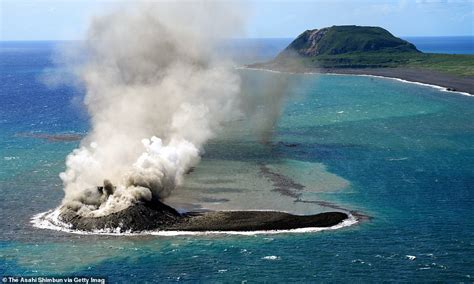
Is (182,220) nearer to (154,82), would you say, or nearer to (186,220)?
(186,220)

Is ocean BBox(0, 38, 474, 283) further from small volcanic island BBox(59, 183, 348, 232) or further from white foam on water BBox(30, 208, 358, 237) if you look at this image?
small volcanic island BBox(59, 183, 348, 232)

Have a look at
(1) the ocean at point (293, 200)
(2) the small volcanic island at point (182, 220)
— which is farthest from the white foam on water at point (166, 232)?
(1) the ocean at point (293, 200)

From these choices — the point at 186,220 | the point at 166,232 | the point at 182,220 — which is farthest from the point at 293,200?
the point at 166,232

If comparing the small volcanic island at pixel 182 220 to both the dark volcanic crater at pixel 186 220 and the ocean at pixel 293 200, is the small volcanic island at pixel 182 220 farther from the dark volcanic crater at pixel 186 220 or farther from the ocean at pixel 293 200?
the ocean at pixel 293 200

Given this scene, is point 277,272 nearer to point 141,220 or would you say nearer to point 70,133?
point 141,220

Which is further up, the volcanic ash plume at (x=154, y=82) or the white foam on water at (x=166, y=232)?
the volcanic ash plume at (x=154, y=82)

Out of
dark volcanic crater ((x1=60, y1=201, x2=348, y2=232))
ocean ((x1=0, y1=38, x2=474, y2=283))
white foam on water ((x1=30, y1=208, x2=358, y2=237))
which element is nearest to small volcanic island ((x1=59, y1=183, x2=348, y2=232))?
dark volcanic crater ((x1=60, y1=201, x2=348, y2=232))

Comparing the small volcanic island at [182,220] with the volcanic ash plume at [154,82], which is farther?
the volcanic ash plume at [154,82]

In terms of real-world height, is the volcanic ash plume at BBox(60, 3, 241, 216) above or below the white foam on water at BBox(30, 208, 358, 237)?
above
